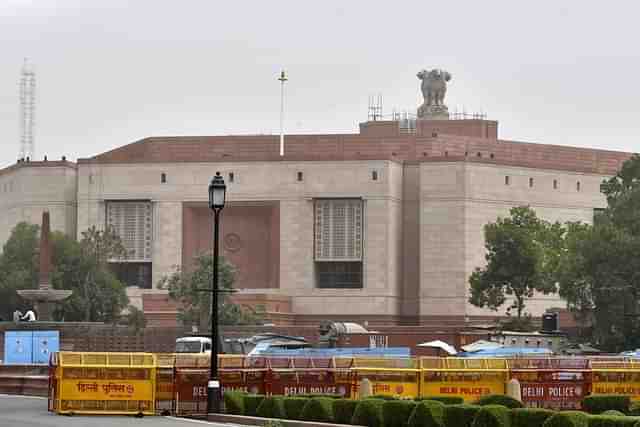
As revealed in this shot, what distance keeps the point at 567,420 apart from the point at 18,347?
42230 mm

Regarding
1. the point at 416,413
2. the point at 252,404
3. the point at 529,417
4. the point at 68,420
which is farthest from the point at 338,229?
the point at 529,417

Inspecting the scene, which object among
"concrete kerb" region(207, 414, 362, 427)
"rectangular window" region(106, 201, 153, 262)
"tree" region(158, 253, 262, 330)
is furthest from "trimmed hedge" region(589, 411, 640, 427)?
"rectangular window" region(106, 201, 153, 262)

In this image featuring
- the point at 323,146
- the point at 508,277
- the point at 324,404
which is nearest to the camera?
the point at 324,404

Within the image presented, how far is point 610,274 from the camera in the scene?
289 feet

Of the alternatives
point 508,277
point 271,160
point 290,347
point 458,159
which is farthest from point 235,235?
point 290,347

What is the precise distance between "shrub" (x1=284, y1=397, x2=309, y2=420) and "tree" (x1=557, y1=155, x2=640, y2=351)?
51749mm

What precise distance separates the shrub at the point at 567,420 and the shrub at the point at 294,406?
7.03 metres

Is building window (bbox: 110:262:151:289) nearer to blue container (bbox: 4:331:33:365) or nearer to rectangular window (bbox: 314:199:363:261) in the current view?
rectangular window (bbox: 314:199:363:261)

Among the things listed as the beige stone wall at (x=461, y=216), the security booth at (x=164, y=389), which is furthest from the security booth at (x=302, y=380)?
the beige stone wall at (x=461, y=216)

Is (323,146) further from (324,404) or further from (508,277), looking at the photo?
(324,404)

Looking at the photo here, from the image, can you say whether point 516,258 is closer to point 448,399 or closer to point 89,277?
point 89,277

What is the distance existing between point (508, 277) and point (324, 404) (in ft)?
231

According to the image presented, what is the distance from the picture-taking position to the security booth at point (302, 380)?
41344 millimetres

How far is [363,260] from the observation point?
402 feet
